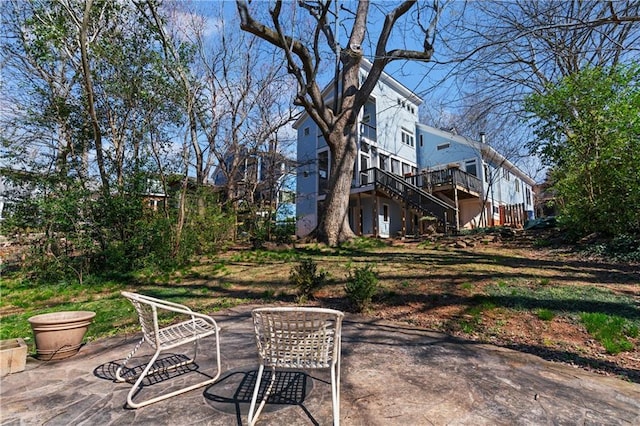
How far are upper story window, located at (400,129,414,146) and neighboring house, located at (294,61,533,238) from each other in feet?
0.15

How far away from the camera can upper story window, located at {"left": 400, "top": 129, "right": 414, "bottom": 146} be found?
20.7m

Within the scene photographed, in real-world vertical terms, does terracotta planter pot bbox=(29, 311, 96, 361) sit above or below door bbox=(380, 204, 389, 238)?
below

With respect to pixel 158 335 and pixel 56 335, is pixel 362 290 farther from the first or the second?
Answer: pixel 56 335

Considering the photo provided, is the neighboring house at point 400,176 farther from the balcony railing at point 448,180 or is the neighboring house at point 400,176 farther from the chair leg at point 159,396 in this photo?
the chair leg at point 159,396

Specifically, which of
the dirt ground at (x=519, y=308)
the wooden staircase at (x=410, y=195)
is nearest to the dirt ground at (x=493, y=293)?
the dirt ground at (x=519, y=308)

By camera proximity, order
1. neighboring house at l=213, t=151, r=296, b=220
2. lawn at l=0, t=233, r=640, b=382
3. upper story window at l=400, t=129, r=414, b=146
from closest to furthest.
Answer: lawn at l=0, t=233, r=640, b=382 → neighboring house at l=213, t=151, r=296, b=220 → upper story window at l=400, t=129, r=414, b=146

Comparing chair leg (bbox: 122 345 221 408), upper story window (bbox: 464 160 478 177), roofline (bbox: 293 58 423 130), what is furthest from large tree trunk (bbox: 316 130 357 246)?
upper story window (bbox: 464 160 478 177)

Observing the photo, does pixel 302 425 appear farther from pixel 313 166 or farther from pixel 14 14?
pixel 313 166

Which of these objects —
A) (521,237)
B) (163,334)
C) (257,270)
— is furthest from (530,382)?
(521,237)

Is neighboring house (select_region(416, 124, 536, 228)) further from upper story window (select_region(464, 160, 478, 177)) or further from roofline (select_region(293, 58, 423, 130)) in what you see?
roofline (select_region(293, 58, 423, 130))

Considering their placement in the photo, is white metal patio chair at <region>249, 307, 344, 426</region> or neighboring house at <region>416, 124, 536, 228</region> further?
neighboring house at <region>416, 124, 536, 228</region>

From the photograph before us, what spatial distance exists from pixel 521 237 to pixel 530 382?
29.3 ft

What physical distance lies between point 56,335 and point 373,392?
11.3ft

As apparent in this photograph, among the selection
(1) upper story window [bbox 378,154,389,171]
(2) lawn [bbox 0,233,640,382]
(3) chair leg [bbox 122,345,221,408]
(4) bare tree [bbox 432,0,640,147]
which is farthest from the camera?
(1) upper story window [bbox 378,154,389,171]
